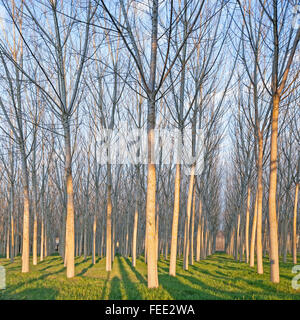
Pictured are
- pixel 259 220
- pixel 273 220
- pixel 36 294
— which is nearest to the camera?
pixel 36 294

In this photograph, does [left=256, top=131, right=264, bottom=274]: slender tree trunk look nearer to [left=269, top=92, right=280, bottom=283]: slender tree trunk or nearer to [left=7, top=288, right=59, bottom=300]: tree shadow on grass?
[left=269, top=92, right=280, bottom=283]: slender tree trunk

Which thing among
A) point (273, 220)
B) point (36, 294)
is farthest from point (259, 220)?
point (36, 294)

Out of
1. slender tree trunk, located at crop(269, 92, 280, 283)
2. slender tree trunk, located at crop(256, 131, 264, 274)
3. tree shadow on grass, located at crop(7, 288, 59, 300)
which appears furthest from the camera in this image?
slender tree trunk, located at crop(256, 131, 264, 274)

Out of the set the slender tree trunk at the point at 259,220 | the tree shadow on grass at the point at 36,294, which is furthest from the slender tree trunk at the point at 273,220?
the tree shadow on grass at the point at 36,294

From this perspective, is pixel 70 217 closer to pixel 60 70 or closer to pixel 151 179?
pixel 151 179

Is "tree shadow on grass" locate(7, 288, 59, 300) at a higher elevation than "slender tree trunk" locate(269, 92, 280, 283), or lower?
lower

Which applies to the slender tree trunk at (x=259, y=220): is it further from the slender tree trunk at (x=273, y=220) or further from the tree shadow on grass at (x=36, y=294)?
the tree shadow on grass at (x=36, y=294)

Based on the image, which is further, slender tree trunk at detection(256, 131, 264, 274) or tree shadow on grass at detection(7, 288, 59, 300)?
slender tree trunk at detection(256, 131, 264, 274)

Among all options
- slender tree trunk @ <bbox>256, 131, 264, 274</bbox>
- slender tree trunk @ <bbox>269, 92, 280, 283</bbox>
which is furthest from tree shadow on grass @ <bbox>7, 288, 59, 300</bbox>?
slender tree trunk @ <bbox>256, 131, 264, 274</bbox>

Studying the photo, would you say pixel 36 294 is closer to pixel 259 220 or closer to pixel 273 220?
pixel 273 220

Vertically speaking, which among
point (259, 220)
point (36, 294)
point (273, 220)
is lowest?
point (36, 294)
